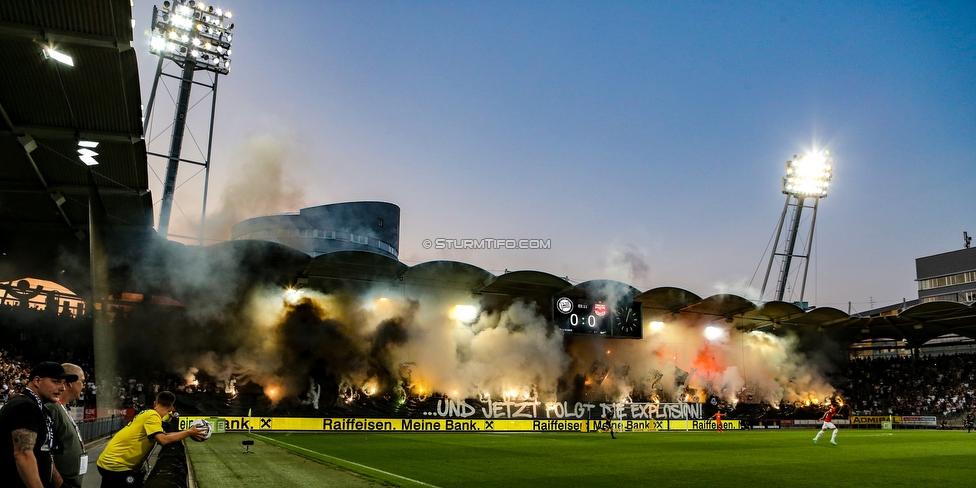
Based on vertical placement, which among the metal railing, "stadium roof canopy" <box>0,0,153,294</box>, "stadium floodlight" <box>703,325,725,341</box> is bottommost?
the metal railing

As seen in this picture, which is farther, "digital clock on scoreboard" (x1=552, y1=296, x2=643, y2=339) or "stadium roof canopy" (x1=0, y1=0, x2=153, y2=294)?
"digital clock on scoreboard" (x1=552, y1=296, x2=643, y2=339)

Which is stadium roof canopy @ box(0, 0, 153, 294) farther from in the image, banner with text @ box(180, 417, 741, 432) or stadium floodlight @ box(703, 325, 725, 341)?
stadium floodlight @ box(703, 325, 725, 341)

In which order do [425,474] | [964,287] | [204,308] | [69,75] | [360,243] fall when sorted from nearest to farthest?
1. [425,474]
2. [69,75]
3. [204,308]
4. [360,243]
5. [964,287]

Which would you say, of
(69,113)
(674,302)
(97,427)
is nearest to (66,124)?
(69,113)

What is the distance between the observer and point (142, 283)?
3725 cm

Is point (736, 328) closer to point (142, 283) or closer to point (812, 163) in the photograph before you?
point (812, 163)

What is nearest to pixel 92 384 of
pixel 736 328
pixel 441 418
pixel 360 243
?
pixel 441 418

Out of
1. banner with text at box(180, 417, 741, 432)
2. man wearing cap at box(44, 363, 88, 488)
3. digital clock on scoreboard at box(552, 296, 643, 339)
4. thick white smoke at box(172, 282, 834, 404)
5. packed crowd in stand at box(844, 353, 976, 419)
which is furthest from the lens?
packed crowd in stand at box(844, 353, 976, 419)

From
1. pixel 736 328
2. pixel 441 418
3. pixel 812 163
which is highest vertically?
pixel 812 163

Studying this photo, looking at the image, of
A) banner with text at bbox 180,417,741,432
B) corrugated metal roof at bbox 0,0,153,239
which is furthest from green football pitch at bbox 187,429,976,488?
banner with text at bbox 180,417,741,432

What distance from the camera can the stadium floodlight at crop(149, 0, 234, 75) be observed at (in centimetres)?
3797

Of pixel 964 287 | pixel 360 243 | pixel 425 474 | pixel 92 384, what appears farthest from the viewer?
pixel 964 287

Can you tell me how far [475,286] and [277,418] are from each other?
53.1 ft

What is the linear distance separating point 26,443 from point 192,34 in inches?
1540
